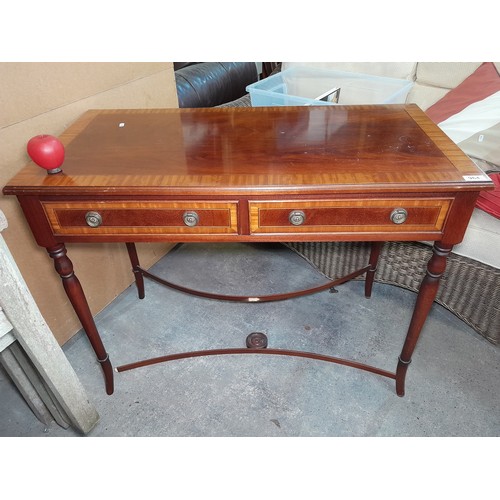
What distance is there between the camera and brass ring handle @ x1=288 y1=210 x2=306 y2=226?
102 centimetres

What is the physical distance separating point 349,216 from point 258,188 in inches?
10.0

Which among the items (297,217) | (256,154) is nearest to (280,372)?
(297,217)

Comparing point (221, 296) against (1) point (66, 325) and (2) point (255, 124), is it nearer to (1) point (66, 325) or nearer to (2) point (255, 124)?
(1) point (66, 325)

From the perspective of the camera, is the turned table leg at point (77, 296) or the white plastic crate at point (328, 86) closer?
the turned table leg at point (77, 296)

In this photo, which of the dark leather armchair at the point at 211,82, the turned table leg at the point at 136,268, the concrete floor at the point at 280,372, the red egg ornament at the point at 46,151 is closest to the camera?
the red egg ornament at the point at 46,151

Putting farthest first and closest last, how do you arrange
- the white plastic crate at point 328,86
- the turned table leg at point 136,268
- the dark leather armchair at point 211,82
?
1. the dark leather armchair at point 211,82
2. the white plastic crate at point 328,86
3. the turned table leg at point 136,268

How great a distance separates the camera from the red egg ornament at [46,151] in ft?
3.16

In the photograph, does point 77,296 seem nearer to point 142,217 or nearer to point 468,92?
point 142,217

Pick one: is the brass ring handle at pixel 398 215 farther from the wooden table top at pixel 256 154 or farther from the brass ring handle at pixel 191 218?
the brass ring handle at pixel 191 218

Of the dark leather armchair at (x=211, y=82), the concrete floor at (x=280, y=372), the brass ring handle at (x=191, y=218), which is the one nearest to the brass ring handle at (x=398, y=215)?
the brass ring handle at (x=191, y=218)

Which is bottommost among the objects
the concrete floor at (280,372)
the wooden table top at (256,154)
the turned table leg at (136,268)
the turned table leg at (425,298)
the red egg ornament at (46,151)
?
the concrete floor at (280,372)

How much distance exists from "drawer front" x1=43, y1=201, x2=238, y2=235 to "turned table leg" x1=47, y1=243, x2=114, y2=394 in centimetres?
9

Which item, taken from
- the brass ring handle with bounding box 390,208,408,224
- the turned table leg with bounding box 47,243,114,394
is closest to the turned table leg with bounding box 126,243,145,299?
the turned table leg with bounding box 47,243,114,394

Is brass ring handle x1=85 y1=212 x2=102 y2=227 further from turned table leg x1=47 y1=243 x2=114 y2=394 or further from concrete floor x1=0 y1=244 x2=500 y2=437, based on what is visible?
concrete floor x1=0 y1=244 x2=500 y2=437
